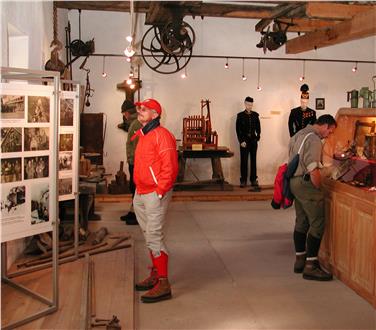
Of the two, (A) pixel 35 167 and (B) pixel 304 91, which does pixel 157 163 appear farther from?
(B) pixel 304 91

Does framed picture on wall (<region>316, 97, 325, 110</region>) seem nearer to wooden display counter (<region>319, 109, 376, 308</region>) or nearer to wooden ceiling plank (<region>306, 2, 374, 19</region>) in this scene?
wooden ceiling plank (<region>306, 2, 374, 19</region>)

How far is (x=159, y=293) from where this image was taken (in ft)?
14.5

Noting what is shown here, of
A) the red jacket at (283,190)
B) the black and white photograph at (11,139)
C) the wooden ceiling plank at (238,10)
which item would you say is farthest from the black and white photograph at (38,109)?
the wooden ceiling plank at (238,10)

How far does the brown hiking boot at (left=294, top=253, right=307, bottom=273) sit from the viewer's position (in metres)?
5.23

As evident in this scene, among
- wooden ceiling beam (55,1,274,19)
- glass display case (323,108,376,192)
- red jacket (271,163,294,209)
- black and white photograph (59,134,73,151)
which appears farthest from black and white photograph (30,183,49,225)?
wooden ceiling beam (55,1,274,19)

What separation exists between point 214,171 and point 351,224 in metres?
5.56

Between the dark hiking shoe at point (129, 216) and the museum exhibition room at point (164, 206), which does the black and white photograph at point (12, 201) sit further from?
the dark hiking shoe at point (129, 216)

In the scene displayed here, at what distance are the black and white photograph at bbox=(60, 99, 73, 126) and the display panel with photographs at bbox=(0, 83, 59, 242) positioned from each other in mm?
1184

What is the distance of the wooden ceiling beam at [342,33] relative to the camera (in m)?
5.57

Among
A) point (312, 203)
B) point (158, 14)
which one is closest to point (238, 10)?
point (158, 14)

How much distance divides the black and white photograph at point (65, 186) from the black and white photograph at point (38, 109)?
1.47m

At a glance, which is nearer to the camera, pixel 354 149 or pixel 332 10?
pixel 354 149

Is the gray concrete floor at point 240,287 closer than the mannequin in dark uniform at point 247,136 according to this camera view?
Yes

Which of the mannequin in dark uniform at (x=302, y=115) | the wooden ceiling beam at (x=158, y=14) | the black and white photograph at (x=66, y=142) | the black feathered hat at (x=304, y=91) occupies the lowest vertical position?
the black and white photograph at (x=66, y=142)
